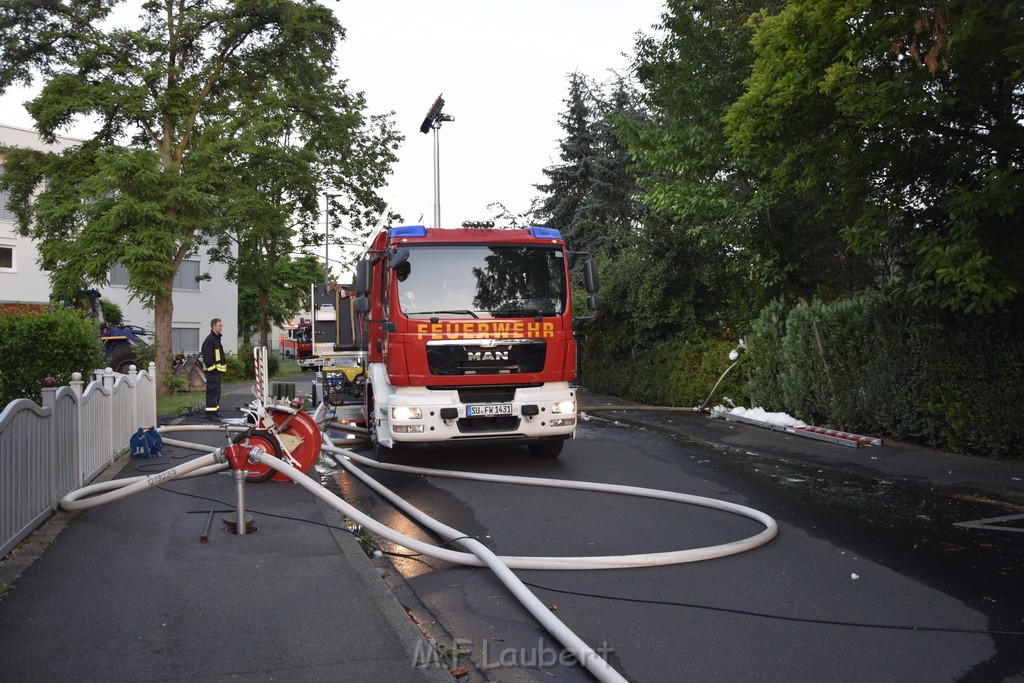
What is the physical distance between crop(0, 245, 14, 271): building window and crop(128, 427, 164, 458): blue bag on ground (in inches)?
1155

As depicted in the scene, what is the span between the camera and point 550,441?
1061 centimetres

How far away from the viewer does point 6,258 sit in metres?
34.8

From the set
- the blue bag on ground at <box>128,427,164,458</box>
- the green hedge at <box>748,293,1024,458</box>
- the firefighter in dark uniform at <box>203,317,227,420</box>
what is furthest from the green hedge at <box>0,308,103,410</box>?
the green hedge at <box>748,293,1024,458</box>

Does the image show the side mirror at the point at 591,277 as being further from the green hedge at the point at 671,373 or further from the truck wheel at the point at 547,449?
the green hedge at the point at 671,373

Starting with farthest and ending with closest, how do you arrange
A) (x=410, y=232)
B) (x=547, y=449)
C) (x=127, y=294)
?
(x=127, y=294) → (x=547, y=449) → (x=410, y=232)

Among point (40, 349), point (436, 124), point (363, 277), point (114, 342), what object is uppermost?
point (436, 124)

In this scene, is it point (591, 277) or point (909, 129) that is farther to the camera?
point (591, 277)

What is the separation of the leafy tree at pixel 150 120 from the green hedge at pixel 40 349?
10549mm

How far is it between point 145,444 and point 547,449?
501 cm

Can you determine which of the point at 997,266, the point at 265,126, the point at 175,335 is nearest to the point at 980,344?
the point at 997,266

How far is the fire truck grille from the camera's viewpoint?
957 cm

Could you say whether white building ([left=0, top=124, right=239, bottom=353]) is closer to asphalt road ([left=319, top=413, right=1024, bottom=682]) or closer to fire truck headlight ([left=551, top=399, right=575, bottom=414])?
fire truck headlight ([left=551, top=399, right=575, bottom=414])

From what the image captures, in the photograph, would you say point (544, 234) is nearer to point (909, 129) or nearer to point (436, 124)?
point (909, 129)

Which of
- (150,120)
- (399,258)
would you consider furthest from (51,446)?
(150,120)
